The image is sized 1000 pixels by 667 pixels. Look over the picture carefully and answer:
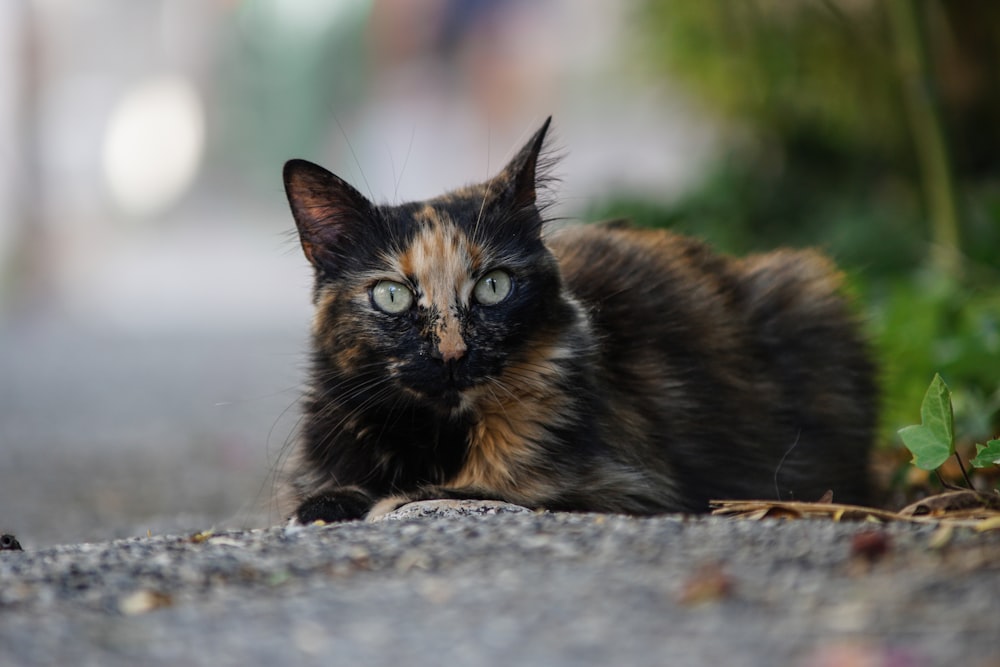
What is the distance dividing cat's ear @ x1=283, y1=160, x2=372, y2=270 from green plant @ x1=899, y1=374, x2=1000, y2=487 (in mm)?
1273

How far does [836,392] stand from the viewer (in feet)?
11.3

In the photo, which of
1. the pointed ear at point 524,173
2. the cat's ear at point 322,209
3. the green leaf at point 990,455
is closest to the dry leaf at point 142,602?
the cat's ear at point 322,209

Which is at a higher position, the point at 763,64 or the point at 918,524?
the point at 763,64

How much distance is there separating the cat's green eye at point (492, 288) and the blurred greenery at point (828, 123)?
390cm

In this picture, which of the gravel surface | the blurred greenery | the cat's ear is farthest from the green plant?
the blurred greenery

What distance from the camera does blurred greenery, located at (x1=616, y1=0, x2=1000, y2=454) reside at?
7125 mm

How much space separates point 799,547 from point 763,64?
702 cm

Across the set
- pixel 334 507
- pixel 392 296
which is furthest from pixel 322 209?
pixel 334 507

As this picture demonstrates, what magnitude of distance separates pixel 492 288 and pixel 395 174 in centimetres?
156

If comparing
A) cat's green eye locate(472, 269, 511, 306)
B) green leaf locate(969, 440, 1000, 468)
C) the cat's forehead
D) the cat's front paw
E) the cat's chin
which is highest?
the cat's forehead

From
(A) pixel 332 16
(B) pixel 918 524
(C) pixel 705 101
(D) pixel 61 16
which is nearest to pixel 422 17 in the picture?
(A) pixel 332 16

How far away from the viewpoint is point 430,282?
2648mm

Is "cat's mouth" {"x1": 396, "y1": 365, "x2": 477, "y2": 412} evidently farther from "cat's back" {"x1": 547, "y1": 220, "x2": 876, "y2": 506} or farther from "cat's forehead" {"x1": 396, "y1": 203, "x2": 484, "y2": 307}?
"cat's back" {"x1": 547, "y1": 220, "x2": 876, "y2": 506}

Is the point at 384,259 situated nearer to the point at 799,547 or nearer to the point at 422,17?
the point at 799,547
